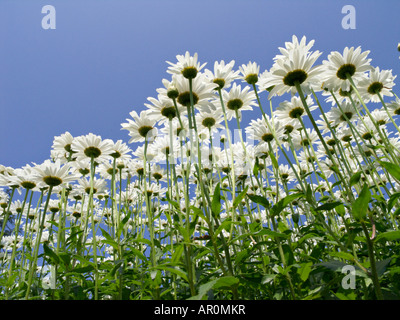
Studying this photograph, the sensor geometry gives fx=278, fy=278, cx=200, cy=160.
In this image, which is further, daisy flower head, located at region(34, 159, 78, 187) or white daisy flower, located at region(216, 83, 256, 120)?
white daisy flower, located at region(216, 83, 256, 120)

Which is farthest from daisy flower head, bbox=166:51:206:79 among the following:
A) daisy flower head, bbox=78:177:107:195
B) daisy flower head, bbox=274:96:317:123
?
daisy flower head, bbox=78:177:107:195

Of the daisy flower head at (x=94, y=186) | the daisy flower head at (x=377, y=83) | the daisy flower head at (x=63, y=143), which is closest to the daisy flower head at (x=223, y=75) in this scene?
the daisy flower head at (x=377, y=83)

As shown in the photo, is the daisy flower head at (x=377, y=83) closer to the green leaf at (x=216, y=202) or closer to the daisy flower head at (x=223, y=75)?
the daisy flower head at (x=223, y=75)

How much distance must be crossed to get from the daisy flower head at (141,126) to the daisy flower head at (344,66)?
1434 mm

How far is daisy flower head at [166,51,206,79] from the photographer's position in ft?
6.30

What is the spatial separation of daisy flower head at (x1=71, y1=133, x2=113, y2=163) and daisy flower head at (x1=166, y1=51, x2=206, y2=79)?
2.95 ft

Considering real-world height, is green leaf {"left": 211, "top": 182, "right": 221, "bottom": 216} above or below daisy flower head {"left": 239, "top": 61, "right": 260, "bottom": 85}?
below

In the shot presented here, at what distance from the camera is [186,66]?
6.39 feet

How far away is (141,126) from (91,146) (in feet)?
1.51

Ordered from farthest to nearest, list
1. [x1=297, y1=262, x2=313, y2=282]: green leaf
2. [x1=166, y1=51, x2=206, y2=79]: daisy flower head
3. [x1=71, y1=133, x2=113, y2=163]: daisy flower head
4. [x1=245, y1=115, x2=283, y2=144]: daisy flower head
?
[x1=245, y1=115, x2=283, y2=144]: daisy flower head
[x1=71, y1=133, x2=113, y2=163]: daisy flower head
[x1=166, y1=51, x2=206, y2=79]: daisy flower head
[x1=297, y1=262, x2=313, y2=282]: green leaf

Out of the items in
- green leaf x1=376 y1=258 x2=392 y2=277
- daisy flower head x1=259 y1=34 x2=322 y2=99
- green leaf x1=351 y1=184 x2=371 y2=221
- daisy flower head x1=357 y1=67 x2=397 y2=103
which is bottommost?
green leaf x1=376 y1=258 x2=392 y2=277

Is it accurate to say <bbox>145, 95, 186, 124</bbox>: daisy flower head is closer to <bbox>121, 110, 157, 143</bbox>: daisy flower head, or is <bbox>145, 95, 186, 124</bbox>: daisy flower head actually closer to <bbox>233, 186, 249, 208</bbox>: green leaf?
<bbox>121, 110, 157, 143</bbox>: daisy flower head

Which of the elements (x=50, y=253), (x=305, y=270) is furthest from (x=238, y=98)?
(x=50, y=253)
